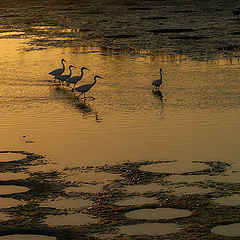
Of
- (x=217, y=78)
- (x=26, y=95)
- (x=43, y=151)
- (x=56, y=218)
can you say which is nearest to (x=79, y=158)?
(x=43, y=151)

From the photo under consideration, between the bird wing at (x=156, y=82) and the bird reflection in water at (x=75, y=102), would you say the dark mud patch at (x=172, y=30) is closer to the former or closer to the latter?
the bird reflection in water at (x=75, y=102)

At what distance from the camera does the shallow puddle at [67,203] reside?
397 inches

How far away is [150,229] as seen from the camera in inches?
358

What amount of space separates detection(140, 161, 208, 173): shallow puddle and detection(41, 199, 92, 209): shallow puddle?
196cm

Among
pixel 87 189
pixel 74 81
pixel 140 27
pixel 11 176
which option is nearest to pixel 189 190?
pixel 87 189

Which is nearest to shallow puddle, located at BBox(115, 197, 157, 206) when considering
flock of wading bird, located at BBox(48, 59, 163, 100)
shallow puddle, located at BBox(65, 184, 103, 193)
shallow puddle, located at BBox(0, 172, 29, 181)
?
shallow puddle, located at BBox(65, 184, 103, 193)

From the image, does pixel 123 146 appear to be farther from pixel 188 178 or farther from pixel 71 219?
pixel 71 219

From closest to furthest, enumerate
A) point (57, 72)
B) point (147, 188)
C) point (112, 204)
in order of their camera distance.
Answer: point (112, 204)
point (147, 188)
point (57, 72)

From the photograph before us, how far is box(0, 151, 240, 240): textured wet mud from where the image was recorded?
358 inches

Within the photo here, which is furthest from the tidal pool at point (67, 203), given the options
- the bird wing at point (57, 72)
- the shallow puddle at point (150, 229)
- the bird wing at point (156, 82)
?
the bird wing at point (57, 72)

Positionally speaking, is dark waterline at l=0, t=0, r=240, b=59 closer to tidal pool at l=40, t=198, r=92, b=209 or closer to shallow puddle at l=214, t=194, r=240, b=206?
shallow puddle at l=214, t=194, r=240, b=206

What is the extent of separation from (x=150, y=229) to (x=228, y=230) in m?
1.03

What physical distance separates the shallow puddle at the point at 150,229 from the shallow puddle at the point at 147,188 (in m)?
1.47

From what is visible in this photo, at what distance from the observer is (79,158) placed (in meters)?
12.8
